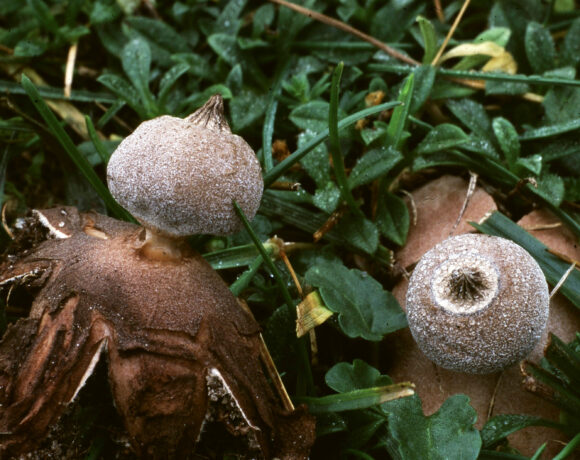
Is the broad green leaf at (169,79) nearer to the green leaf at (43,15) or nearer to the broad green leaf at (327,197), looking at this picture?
the green leaf at (43,15)

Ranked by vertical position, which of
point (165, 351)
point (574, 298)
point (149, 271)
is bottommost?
point (574, 298)

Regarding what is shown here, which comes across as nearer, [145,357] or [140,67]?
[145,357]

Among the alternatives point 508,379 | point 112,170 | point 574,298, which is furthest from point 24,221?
point 574,298

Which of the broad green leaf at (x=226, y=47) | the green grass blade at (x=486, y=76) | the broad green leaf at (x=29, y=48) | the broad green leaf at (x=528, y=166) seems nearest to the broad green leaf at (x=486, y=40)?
the green grass blade at (x=486, y=76)

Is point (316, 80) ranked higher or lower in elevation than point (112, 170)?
lower

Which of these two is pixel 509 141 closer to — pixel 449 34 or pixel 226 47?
pixel 449 34

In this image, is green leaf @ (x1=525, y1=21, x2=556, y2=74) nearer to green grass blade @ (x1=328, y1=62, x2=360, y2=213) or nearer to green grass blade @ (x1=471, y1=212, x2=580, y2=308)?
green grass blade @ (x1=471, y1=212, x2=580, y2=308)

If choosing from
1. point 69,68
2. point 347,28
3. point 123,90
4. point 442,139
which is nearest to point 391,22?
point 347,28

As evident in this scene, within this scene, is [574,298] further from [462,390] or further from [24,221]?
[24,221]
